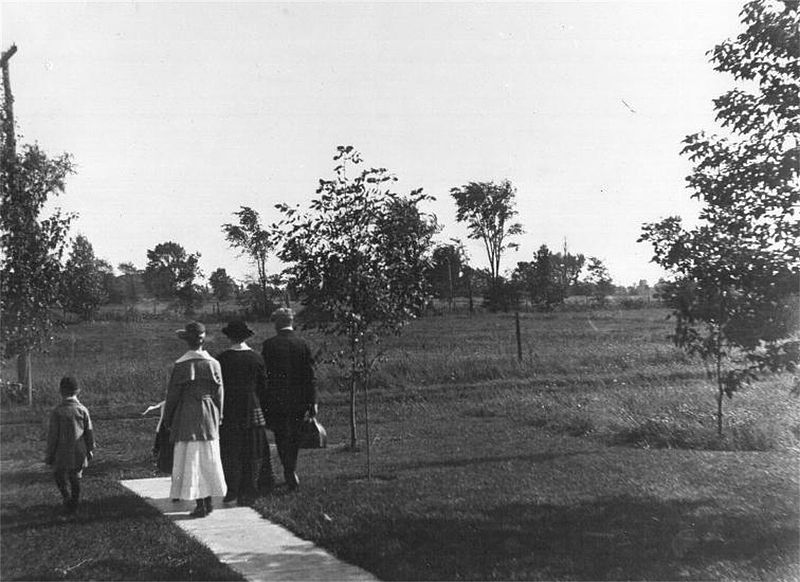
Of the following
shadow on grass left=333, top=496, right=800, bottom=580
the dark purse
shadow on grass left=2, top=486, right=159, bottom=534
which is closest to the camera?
shadow on grass left=333, top=496, right=800, bottom=580

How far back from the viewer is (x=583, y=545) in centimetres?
642

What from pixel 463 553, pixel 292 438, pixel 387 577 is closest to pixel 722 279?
pixel 463 553

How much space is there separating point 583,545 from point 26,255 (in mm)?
9677

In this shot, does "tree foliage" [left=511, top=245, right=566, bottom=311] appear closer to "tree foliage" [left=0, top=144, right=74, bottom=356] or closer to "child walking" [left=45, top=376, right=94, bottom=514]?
"tree foliage" [left=0, top=144, right=74, bottom=356]

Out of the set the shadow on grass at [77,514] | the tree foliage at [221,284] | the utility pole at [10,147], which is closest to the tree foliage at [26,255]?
the utility pole at [10,147]

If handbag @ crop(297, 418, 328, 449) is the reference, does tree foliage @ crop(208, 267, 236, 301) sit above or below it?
above

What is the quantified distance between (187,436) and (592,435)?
9440mm

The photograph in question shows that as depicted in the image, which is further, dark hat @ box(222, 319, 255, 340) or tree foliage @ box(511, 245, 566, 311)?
tree foliage @ box(511, 245, 566, 311)

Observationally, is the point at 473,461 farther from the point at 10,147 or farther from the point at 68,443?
the point at 10,147

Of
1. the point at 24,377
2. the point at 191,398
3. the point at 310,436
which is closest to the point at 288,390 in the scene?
the point at 310,436

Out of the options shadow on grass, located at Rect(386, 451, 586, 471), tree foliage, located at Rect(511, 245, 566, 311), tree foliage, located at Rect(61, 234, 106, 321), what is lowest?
shadow on grass, located at Rect(386, 451, 586, 471)

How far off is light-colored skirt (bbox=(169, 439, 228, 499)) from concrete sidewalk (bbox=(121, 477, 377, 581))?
0.26 m

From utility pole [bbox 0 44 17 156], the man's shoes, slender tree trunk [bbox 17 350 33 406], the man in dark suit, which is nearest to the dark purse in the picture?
the man's shoes

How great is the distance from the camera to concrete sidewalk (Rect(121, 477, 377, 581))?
5781 mm
